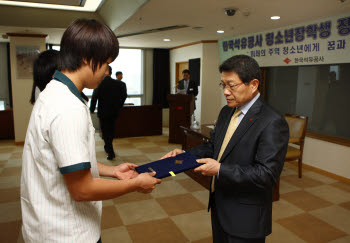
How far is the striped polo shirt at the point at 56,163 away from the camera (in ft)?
2.78

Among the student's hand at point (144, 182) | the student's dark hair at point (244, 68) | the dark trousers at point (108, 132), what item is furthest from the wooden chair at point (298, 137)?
the student's hand at point (144, 182)

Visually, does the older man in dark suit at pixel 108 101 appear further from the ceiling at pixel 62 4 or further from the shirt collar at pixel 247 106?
the shirt collar at pixel 247 106

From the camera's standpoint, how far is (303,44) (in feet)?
16.1

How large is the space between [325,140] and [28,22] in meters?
6.16

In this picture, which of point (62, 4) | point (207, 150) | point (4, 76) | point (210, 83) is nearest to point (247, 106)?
point (207, 150)

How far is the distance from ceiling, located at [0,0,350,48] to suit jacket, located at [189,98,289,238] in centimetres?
280

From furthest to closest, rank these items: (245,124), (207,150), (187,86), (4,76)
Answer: (4,76) → (187,86) → (207,150) → (245,124)

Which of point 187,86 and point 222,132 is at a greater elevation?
point 187,86

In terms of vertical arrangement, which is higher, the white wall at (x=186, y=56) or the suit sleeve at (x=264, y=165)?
the white wall at (x=186, y=56)

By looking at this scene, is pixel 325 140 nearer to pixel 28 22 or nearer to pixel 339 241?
pixel 339 241

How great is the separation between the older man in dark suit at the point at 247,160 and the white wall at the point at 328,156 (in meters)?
3.60

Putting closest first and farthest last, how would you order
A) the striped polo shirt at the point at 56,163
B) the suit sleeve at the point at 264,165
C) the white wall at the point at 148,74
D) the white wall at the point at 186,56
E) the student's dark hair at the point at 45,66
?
the striped polo shirt at the point at 56,163 → the suit sleeve at the point at 264,165 → the student's dark hair at the point at 45,66 → the white wall at the point at 186,56 → the white wall at the point at 148,74

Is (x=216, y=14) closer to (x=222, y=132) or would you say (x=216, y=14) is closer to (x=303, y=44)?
(x=303, y=44)

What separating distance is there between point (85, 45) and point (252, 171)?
3.13 ft
